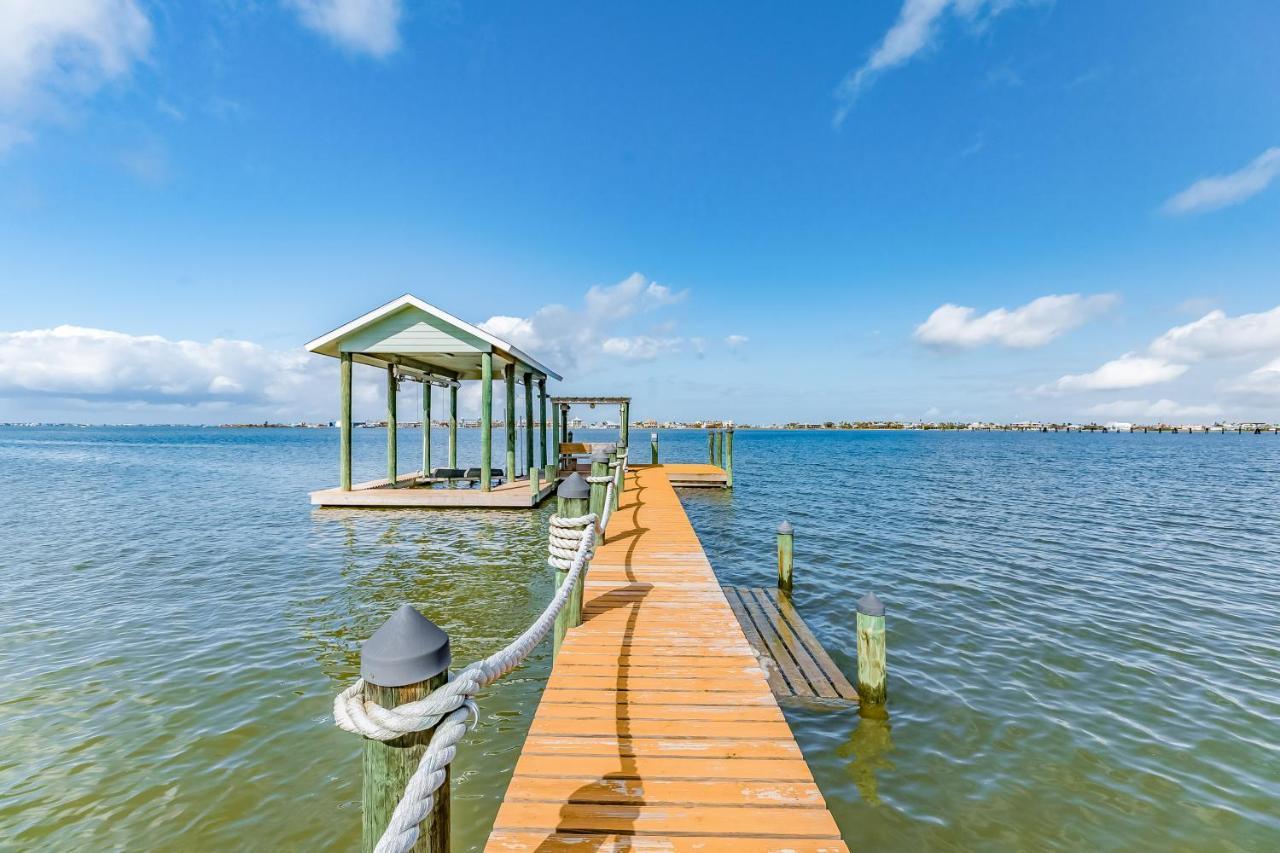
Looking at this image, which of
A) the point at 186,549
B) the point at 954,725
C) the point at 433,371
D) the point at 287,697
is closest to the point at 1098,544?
the point at 954,725

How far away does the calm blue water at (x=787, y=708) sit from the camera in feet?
14.5

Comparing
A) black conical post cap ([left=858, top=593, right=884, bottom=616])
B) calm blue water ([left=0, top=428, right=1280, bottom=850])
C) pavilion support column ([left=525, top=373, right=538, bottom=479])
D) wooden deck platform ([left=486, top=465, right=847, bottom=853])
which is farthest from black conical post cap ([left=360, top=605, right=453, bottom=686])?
pavilion support column ([left=525, top=373, right=538, bottom=479])

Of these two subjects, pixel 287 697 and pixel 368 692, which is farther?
pixel 287 697

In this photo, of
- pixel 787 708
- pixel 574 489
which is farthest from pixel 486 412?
pixel 787 708

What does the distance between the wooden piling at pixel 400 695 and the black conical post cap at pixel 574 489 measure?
4141 millimetres

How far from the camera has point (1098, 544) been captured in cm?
1499

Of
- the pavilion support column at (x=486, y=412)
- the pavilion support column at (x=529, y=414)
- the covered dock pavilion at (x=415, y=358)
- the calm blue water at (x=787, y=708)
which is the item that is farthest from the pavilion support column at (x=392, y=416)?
the pavilion support column at (x=529, y=414)

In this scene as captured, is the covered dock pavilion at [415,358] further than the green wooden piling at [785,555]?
Yes

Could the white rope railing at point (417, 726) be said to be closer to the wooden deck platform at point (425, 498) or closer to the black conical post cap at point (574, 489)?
the black conical post cap at point (574, 489)

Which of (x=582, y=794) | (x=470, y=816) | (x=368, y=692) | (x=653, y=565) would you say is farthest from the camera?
(x=653, y=565)

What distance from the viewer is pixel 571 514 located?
591 cm

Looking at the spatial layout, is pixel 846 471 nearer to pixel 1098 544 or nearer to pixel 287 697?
pixel 1098 544

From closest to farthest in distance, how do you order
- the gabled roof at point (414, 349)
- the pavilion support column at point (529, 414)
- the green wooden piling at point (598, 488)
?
the green wooden piling at point (598, 488)
the gabled roof at point (414, 349)
the pavilion support column at point (529, 414)

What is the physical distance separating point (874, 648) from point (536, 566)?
282 inches
